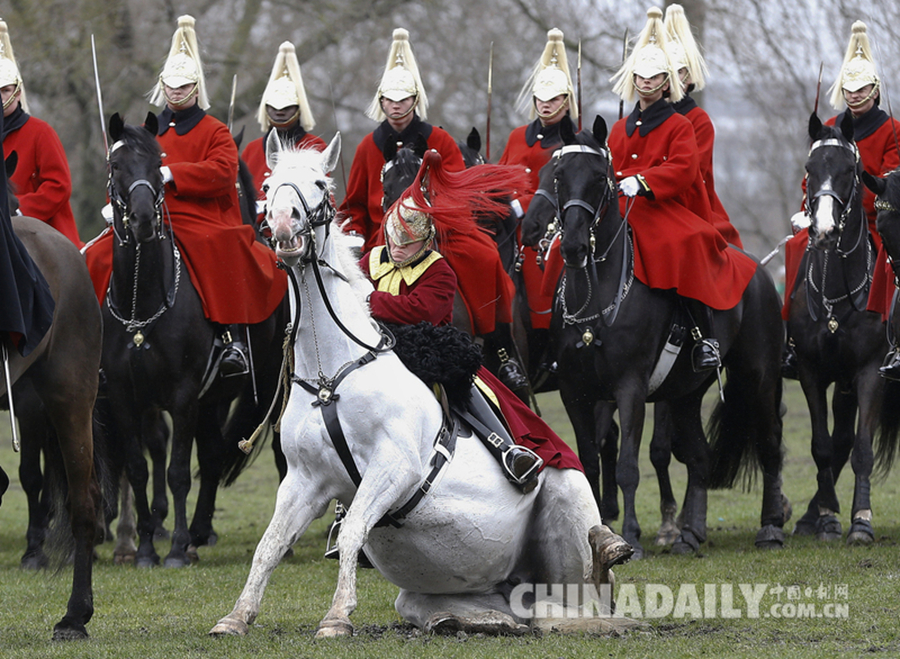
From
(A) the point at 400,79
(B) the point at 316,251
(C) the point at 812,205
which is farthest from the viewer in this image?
(A) the point at 400,79

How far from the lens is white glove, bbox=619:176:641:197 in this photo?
8930 mm

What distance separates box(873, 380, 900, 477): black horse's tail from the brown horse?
559 cm

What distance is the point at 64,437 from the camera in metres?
6.46

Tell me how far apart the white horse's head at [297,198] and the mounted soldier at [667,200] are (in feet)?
11.4

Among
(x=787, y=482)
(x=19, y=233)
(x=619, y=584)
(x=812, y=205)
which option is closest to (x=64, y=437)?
(x=19, y=233)

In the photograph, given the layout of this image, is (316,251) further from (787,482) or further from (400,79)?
(787,482)

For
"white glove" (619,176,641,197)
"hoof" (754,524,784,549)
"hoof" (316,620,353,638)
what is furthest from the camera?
"hoof" (754,524,784,549)

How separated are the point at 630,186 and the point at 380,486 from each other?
389 cm

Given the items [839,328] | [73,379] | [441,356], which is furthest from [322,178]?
[839,328]

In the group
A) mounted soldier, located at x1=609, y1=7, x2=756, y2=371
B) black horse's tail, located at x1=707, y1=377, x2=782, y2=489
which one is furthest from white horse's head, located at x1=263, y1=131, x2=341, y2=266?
black horse's tail, located at x1=707, y1=377, x2=782, y2=489

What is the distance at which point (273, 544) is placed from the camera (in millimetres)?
5684

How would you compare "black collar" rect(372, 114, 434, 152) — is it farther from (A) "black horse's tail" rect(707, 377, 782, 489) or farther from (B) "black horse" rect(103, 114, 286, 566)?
(A) "black horse's tail" rect(707, 377, 782, 489)

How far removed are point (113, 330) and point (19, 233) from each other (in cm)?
281

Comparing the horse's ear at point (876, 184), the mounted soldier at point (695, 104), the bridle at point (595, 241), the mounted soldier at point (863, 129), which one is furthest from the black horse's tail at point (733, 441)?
the horse's ear at point (876, 184)
